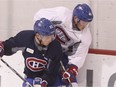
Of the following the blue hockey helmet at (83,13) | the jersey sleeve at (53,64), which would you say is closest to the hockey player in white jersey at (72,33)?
the blue hockey helmet at (83,13)

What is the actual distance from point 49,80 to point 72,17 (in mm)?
456

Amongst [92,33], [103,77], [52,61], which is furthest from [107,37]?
→ [52,61]

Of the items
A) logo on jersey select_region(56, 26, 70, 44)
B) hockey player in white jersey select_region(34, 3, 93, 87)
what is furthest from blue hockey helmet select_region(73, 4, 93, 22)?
logo on jersey select_region(56, 26, 70, 44)

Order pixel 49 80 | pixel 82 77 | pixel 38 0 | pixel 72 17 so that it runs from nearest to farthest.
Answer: pixel 49 80, pixel 72 17, pixel 82 77, pixel 38 0

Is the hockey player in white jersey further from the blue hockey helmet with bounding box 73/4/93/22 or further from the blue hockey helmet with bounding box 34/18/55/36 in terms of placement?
the blue hockey helmet with bounding box 34/18/55/36

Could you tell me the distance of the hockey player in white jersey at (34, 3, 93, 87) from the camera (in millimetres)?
2623

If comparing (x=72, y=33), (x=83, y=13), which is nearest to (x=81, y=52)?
(x=72, y=33)

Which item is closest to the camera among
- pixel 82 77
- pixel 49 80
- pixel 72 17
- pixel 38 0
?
pixel 49 80

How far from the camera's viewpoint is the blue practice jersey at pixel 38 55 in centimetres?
249

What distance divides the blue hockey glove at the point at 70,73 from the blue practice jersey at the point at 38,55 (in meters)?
0.10

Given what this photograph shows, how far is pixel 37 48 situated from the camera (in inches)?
98.3

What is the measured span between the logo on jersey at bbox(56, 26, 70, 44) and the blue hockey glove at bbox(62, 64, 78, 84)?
6.7 inches

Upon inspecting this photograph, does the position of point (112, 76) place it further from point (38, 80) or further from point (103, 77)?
point (38, 80)

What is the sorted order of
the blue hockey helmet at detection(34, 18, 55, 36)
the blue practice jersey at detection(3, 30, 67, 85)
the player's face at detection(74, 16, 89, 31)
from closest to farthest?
the blue hockey helmet at detection(34, 18, 55, 36)
the blue practice jersey at detection(3, 30, 67, 85)
the player's face at detection(74, 16, 89, 31)
